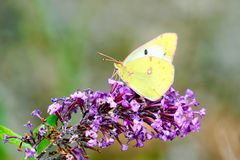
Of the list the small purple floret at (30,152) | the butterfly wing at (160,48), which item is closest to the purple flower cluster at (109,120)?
the small purple floret at (30,152)

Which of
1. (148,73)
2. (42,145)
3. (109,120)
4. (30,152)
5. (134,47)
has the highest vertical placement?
(134,47)

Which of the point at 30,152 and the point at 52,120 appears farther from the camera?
the point at 52,120

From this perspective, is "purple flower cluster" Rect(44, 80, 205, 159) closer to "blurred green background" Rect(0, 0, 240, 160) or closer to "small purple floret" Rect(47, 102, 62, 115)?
"small purple floret" Rect(47, 102, 62, 115)

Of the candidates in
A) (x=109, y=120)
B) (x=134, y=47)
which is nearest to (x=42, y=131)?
(x=109, y=120)

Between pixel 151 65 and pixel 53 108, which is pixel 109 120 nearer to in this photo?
pixel 53 108

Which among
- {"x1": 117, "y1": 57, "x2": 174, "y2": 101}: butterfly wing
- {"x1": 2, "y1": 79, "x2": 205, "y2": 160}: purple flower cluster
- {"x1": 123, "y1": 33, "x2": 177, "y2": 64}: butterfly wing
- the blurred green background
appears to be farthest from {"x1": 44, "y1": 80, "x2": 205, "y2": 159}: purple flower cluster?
the blurred green background

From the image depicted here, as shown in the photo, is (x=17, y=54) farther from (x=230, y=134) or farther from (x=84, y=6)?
(x=230, y=134)

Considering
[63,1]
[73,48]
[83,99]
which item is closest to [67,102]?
[83,99]

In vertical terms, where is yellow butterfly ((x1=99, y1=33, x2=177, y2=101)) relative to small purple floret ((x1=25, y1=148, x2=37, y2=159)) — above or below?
above
